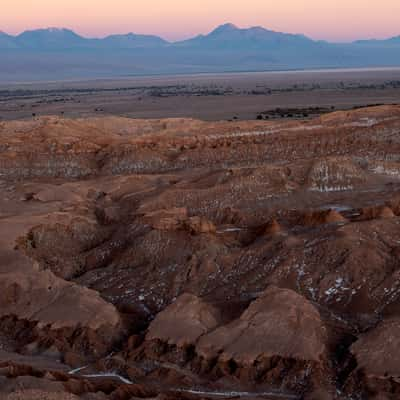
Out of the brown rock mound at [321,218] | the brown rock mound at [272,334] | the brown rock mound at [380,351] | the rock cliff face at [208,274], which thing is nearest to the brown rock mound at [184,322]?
the rock cliff face at [208,274]

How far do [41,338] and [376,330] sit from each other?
6763mm

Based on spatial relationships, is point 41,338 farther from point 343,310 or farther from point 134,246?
point 343,310

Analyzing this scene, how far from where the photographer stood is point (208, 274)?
55.6ft

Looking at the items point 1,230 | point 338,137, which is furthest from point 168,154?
point 1,230

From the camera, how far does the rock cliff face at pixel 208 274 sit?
1239cm

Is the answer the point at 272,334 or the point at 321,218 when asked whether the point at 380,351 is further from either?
the point at 321,218

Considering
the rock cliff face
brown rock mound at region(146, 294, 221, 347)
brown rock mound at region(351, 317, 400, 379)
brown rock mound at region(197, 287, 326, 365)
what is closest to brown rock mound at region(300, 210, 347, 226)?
the rock cliff face

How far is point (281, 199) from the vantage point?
22266 millimetres

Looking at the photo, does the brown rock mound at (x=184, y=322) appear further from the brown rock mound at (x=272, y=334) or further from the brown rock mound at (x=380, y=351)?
the brown rock mound at (x=380, y=351)

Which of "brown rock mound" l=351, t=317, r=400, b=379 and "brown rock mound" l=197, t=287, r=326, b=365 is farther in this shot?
"brown rock mound" l=197, t=287, r=326, b=365

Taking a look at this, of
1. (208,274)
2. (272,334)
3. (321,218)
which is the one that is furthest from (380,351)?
(321,218)

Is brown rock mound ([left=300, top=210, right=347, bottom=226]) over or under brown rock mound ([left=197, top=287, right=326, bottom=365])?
over

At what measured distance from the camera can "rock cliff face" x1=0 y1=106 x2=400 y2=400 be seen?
12391mm

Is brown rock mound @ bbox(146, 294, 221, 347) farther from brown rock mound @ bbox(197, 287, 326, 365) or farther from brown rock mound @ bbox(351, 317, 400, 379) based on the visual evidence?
brown rock mound @ bbox(351, 317, 400, 379)
